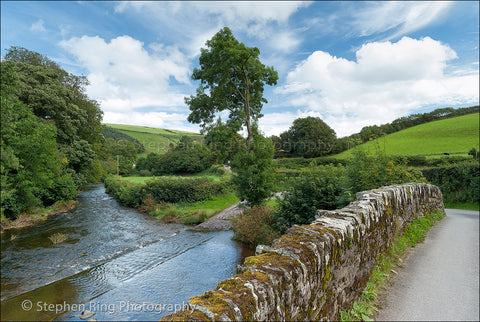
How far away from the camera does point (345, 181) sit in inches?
300

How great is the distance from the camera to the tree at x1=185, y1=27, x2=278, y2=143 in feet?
59.2

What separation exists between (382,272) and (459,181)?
63.7ft

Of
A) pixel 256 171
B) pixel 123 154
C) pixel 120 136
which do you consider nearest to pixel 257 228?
pixel 256 171

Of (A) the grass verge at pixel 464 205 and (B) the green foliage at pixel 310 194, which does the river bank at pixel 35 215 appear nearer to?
(B) the green foliage at pixel 310 194

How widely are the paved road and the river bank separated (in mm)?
20856

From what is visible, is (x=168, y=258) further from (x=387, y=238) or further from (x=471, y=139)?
(x=471, y=139)

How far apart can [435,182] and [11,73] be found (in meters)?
30.5

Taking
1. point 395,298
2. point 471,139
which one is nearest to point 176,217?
point 395,298

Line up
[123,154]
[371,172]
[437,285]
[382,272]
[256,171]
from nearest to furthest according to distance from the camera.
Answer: [437,285], [382,272], [371,172], [256,171], [123,154]

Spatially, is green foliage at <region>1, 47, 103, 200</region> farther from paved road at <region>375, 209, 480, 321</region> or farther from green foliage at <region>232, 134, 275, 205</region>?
paved road at <region>375, 209, 480, 321</region>

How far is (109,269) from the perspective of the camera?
966 cm

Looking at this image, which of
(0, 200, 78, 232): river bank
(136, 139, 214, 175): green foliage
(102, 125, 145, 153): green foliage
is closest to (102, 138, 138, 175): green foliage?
(102, 125, 145, 153): green foliage

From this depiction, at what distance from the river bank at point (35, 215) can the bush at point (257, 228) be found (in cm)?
1490

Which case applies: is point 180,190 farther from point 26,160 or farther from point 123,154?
point 123,154
